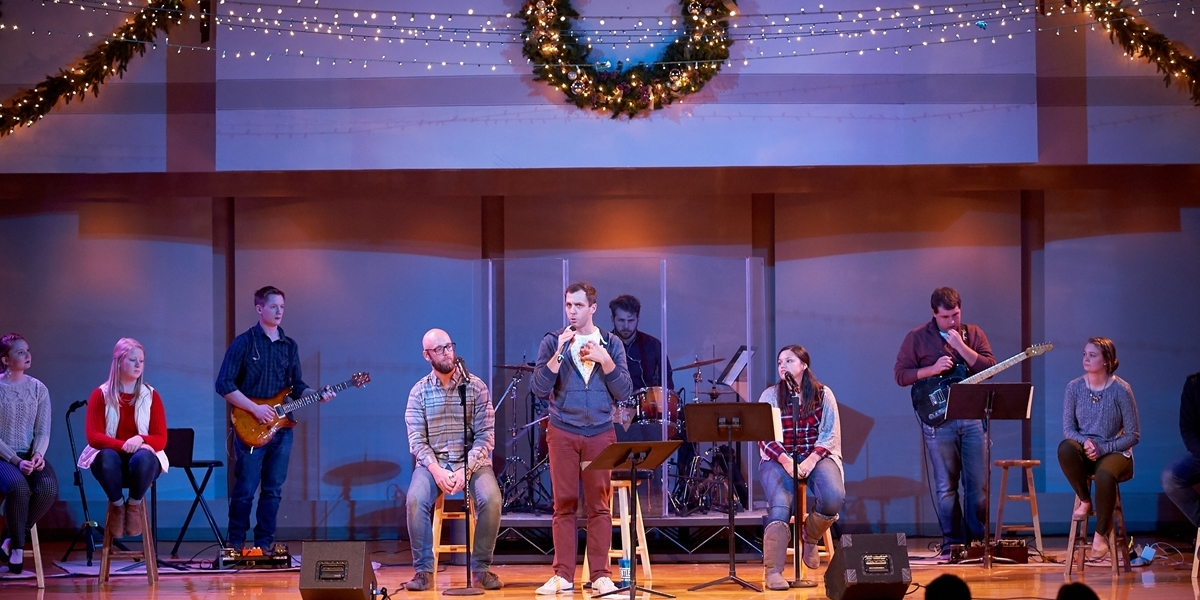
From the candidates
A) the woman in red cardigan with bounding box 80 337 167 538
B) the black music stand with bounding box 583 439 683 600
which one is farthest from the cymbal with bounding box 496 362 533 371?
the woman in red cardigan with bounding box 80 337 167 538

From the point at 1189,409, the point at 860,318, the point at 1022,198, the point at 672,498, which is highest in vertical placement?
the point at 1022,198

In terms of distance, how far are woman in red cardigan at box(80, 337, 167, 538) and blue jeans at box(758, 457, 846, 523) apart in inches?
143

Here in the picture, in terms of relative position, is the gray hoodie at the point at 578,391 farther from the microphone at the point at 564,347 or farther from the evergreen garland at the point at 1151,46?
the evergreen garland at the point at 1151,46

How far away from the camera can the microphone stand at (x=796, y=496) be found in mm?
6801

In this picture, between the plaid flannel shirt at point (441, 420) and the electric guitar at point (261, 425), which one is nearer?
the plaid flannel shirt at point (441, 420)

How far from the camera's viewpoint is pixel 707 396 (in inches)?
319

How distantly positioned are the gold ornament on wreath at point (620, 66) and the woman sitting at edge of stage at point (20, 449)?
378cm

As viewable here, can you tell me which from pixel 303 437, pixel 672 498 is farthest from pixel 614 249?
pixel 303 437

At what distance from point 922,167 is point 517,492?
11.9 feet

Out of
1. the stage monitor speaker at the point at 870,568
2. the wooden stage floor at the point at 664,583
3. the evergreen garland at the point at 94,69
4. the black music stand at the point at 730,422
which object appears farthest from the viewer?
the evergreen garland at the point at 94,69

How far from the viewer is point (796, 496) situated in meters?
6.84

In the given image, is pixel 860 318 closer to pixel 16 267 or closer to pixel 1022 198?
pixel 1022 198

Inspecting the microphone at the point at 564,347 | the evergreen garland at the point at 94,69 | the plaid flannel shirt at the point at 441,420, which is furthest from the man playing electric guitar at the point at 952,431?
the evergreen garland at the point at 94,69

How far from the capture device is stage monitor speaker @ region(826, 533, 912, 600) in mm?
5949
